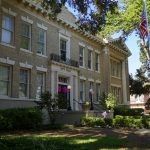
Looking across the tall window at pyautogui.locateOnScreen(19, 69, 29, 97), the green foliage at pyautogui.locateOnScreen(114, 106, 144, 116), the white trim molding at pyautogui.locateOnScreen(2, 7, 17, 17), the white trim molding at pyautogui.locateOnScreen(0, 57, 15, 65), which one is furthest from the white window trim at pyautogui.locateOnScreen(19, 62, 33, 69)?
the green foliage at pyautogui.locateOnScreen(114, 106, 144, 116)

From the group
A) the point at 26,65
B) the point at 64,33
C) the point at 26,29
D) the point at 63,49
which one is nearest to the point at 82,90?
the point at 63,49

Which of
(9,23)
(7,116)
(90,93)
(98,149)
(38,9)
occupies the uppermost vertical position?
(38,9)

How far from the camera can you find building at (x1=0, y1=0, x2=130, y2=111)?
2242cm

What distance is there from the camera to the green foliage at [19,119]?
18359mm

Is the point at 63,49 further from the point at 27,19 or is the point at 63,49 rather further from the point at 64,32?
the point at 27,19

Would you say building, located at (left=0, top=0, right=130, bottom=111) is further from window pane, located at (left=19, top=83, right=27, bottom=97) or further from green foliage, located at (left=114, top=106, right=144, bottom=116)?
green foliage, located at (left=114, top=106, right=144, bottom=116)

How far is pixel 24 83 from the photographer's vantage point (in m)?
23.8

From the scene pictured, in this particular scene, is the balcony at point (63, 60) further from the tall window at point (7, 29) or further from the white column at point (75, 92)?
the tall window at point (7, 29)

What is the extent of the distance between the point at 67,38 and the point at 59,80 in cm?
390

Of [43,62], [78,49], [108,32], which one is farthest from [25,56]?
[108,32]

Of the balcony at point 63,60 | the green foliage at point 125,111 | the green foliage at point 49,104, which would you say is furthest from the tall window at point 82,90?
the green foliage at point 49,104

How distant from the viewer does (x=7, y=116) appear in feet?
61.5

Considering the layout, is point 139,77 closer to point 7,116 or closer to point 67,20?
point 67,20

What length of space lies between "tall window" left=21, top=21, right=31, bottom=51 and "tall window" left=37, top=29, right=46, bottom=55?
1.26 metres
